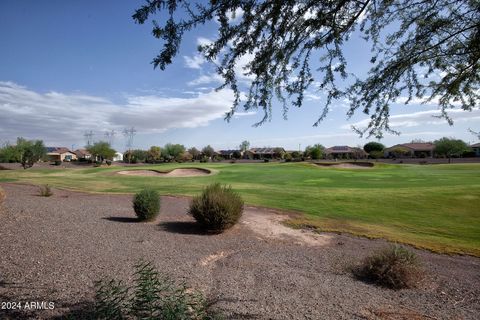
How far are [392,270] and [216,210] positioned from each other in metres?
6.18

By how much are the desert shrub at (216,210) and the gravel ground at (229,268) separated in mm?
535

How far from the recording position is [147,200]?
13.6 metres

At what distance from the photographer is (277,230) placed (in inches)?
522

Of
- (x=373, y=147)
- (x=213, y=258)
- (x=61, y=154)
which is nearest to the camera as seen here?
(x=213, y=258)

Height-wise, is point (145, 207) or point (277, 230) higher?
point (145, 207)

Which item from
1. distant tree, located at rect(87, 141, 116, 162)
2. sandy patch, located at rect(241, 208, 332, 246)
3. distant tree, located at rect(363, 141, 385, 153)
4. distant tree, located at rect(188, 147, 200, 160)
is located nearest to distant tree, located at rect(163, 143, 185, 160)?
distant tree, located at rect(188, 147, 200, 160)

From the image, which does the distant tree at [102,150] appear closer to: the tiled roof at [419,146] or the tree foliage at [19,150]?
the tree foliage at [19,150]

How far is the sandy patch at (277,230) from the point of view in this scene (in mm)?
11930

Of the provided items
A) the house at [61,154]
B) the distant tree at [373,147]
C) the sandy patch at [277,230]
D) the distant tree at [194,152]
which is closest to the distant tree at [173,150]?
the distant tree at [194,152]

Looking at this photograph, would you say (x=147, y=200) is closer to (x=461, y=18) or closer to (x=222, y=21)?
(x=222, y=21)

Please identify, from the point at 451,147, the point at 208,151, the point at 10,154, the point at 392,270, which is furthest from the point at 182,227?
the point at 208,151

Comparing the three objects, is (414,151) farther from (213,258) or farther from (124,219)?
(213,258)

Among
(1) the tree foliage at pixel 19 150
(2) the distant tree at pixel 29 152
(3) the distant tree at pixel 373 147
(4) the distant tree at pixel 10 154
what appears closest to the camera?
(2) the distant tree at pixel 29 152

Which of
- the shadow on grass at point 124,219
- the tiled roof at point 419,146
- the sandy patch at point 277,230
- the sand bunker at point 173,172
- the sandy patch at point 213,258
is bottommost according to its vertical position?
the sandy patch at point 277,230
